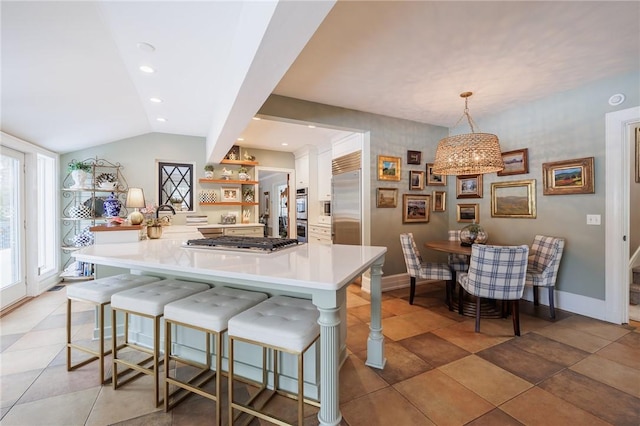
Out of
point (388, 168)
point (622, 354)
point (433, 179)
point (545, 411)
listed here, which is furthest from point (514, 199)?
point (545, 411)

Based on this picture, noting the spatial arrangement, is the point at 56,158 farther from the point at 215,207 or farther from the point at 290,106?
the point at 290,106

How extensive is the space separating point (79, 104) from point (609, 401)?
5.11 m

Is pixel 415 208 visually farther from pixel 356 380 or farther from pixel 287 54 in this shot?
pixel 287 54

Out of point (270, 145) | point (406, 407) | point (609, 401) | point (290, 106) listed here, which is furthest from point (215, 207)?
point (609, 401)

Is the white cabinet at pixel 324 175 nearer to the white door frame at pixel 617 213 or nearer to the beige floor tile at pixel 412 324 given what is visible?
the beige floor tile at pixel 412 324

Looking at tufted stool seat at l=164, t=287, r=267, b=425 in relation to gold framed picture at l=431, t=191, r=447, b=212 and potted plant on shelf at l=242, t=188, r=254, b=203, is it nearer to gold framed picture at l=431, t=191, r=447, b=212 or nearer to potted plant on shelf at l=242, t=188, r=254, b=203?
gold framed picture at l=431, t=191, r=447, b=212

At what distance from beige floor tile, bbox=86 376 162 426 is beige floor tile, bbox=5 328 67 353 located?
3.75 ft

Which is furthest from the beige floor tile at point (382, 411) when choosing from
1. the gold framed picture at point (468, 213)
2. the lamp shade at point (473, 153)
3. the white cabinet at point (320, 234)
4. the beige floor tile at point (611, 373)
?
the white cabinet at point (320, 234)

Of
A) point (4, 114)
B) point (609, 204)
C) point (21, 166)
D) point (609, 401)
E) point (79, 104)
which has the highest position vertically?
point (79, 104)

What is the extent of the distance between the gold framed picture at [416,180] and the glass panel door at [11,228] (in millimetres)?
5176

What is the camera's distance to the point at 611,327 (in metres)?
2.76

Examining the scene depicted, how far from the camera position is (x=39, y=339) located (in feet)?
8.27

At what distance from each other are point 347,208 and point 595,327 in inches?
121

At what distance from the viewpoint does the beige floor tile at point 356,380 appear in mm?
1806
